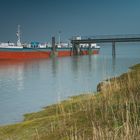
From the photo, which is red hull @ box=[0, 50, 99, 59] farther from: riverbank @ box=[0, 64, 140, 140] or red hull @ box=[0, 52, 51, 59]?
riverbank @ box=[0, 64, 140, 140]

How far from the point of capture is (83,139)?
38.1 ft

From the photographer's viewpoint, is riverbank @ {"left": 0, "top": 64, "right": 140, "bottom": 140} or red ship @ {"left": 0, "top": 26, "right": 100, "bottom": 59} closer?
riverbank @ {"left": 0, "top": 64, "right": 140, "bottom": 140}

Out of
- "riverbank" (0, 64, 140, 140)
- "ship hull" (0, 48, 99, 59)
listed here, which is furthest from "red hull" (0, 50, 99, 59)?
"riverbank" (0, 64, 140, 140)

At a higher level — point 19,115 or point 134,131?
point 134,131

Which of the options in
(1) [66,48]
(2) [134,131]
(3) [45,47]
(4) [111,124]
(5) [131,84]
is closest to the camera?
(2) [134,131]

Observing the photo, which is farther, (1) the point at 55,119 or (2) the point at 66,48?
(2) the point at 66,48

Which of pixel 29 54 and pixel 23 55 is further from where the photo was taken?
pixel 29 54

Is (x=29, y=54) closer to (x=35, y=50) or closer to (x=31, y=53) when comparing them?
(x=31, y=53)

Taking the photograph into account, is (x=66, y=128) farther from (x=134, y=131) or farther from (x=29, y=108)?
(x=29, y=108)

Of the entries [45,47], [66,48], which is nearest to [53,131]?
[45,47]

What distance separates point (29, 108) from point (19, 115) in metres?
3.65

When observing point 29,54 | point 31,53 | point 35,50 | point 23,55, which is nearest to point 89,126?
point 23,55

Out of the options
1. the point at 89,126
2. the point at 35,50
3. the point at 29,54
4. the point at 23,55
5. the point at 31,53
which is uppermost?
the point at 89,126

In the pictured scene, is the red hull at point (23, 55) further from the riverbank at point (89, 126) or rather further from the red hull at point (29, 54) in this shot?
the riverbank at point (89, 126)
